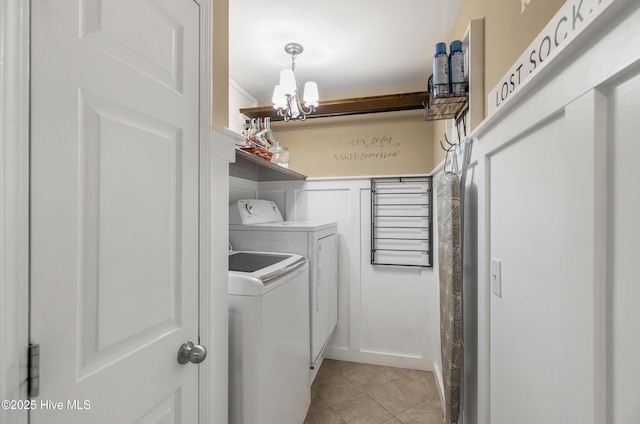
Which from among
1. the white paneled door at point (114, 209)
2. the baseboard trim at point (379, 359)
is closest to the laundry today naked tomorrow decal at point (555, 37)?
the white paneled door at point (114, 209)

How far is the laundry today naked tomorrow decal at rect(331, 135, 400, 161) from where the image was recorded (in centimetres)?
261

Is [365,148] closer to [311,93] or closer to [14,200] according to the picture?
[311,93]

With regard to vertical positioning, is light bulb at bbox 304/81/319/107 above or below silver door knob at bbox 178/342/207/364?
above

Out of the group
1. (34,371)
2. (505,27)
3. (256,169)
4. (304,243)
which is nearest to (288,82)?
(256,169)

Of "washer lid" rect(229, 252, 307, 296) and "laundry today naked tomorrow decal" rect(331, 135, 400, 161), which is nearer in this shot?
"washer lid" rect(229, 252, 307, 296)

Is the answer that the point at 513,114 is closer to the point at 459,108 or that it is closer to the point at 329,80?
the point at 459,108

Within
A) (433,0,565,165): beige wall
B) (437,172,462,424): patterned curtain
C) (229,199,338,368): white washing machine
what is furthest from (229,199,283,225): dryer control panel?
(433,0,565,165): beige wall

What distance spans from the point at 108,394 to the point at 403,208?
227cm

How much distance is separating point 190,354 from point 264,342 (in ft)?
1.26

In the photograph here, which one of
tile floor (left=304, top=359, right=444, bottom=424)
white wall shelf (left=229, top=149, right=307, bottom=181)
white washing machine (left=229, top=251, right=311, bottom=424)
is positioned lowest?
tile floor (left=304, top=359, right=444, bottom=424)

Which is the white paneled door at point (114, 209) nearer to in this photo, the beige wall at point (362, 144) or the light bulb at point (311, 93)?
the light bulb at point (311, 93)

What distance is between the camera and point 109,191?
0.63 meters

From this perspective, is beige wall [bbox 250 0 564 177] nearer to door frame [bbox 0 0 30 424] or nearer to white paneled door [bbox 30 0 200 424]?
white paneled door [bbox 30 0 200 424]

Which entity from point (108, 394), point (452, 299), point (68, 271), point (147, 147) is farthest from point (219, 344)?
point (452, 299)
